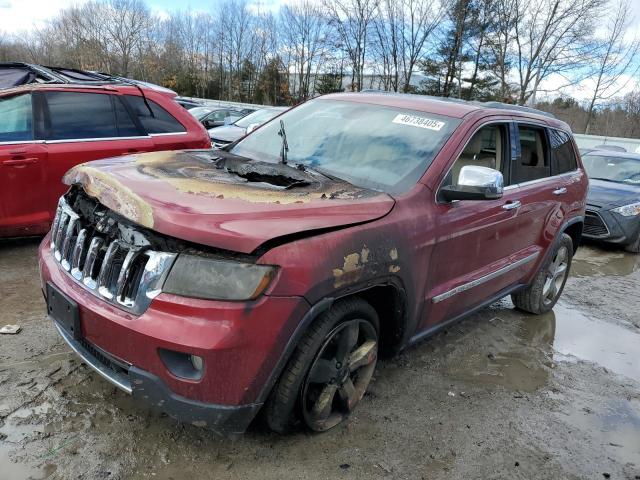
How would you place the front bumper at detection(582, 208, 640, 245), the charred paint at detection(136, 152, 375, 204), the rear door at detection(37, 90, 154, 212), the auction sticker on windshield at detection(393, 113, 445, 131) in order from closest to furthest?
the charred paint at detection(136, 152, 375, 204)
the auction sticker on windshield at detection(393, 113, 445, 131)
the rear door at detection(37, 90, 154, 212)
the front bumper at detection(582, 208, 640, 245)

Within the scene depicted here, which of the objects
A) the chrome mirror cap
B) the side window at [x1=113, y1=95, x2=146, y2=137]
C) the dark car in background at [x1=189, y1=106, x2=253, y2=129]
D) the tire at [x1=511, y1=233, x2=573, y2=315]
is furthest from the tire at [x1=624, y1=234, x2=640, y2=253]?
the dark car in background at [x1=189, y1=106, x2=253, y2=129]

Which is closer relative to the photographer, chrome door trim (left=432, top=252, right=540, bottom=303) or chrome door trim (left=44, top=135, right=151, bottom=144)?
chrome door trim (left=432, top=252, right=540, bottom=303)

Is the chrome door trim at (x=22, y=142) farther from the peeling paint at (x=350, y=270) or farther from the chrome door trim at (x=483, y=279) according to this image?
the chrome door trim at (x=483, y=279)

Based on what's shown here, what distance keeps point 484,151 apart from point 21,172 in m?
4.02

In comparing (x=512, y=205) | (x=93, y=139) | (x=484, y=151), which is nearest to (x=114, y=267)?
(x=484, y=151)

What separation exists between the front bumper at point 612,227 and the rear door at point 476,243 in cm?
463

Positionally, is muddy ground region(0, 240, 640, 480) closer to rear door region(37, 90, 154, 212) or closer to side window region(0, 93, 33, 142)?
rear door region(37, 90, 154, 212)

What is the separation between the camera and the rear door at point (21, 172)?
4.59m

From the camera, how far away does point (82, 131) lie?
509cm

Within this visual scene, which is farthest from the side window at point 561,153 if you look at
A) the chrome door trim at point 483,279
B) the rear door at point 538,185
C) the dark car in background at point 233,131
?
the dark car in background at point 233,131

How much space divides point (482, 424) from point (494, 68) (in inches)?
1533

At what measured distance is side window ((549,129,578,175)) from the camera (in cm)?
435

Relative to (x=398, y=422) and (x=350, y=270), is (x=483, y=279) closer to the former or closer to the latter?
(x=398, y=422)

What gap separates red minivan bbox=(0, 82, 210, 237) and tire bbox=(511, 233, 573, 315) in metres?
4.00
